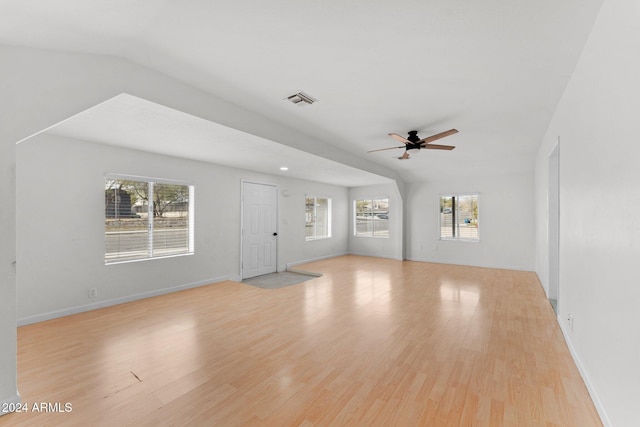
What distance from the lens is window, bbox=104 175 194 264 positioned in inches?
163

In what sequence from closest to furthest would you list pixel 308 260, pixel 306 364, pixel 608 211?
pixel 608 211 < pixel 306 364 < pixel 308 260

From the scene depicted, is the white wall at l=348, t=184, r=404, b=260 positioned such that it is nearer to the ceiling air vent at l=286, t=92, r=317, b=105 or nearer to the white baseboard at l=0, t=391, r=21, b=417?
the ceiling air vent at l=286, t=92, r=317, b=105

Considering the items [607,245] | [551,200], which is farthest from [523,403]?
[551,200]

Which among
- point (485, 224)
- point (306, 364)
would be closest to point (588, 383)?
point (306, 364)

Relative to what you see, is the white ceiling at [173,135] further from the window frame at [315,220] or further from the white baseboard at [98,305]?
the window frame at [315,220]

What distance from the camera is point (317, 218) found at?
8320mm

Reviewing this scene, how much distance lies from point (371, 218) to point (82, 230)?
285 inches

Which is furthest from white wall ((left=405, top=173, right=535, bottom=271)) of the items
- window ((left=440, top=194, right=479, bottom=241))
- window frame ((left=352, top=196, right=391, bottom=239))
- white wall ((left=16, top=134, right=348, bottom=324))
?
white wall ((left=16, top=134, right=348, bottom=324))

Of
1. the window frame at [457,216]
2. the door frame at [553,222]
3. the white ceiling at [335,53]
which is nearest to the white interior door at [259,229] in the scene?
the white ceiling at [335,53]

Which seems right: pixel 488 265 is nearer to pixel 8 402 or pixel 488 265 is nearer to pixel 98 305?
pixel 98 305

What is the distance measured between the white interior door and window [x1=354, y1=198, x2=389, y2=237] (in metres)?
3.43

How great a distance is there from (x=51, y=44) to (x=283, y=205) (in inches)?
212

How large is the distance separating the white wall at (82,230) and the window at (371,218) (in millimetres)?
4989

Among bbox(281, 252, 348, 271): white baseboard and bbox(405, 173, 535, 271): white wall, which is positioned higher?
bbox(405, 173, 535, 271): white wall
